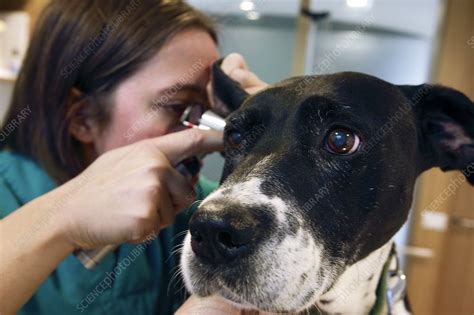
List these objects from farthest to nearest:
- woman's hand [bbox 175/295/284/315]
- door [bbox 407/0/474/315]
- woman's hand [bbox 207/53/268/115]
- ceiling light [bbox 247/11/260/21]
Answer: ceiling light [bbox 247/11/260/21], door [bbox 407/0/474/315], woman's hand [bbox 207/53/268/115], woman's hand [bbox 175/295/284/315]

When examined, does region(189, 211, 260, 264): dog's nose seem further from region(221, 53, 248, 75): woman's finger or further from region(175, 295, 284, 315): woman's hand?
region(221, 53, 248, 75): woman's finger

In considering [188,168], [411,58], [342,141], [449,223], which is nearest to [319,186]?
[342,141]

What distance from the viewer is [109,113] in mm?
1206

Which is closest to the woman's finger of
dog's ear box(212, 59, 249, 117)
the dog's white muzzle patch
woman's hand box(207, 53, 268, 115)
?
woman's hand box(207, 53, 268, 115)

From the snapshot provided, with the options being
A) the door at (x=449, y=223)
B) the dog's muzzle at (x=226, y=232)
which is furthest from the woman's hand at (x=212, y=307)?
the door at (x=449, y=223)

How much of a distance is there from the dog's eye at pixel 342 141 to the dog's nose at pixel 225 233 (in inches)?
10.0

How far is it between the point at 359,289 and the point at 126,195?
54 cm

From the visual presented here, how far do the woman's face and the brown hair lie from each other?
0.03 m

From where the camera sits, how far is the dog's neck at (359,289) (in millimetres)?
959

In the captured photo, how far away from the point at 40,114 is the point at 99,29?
0.28 m

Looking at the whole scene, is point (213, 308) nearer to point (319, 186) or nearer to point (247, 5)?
point (319, 186)

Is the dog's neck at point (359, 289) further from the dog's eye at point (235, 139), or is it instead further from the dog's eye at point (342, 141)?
the dog's eye at point (235, 139)

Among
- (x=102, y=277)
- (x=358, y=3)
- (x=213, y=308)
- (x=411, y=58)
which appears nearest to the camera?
(x=213, y=308)

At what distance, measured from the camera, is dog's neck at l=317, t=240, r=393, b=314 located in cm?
96
